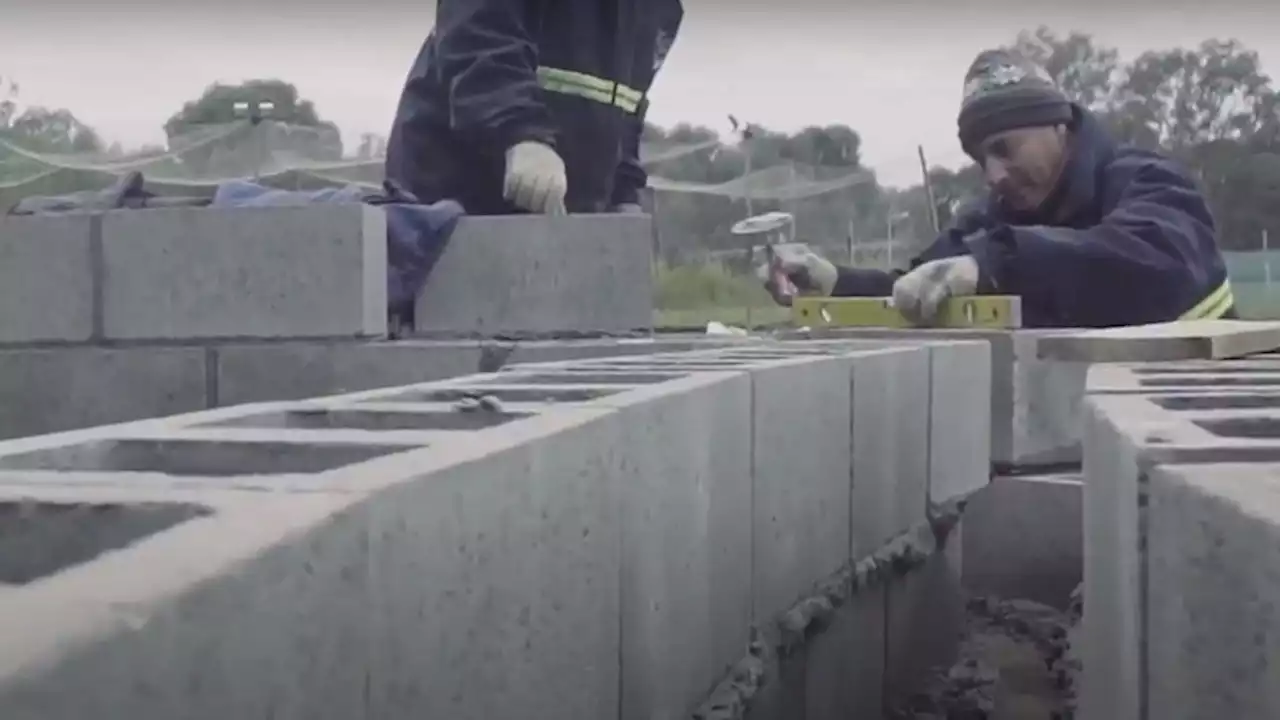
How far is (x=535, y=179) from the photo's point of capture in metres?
6.48

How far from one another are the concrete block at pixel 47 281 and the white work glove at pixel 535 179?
5.18 ft

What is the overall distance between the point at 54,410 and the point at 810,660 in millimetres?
3216

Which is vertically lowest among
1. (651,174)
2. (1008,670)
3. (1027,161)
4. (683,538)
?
(1008,670)

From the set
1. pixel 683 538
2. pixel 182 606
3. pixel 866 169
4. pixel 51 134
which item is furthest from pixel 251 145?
pixel 182 606

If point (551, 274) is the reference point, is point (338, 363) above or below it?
below

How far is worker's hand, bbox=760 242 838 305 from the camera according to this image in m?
8.18

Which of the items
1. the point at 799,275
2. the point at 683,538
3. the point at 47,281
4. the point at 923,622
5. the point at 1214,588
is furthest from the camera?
the point at 799,275

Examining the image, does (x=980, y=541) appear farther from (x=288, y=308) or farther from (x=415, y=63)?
(x=415, y=63)

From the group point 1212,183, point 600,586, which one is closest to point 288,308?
point 600,586

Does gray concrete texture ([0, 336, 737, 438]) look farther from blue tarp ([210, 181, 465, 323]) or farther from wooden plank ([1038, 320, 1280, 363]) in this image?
wooden plank ([1038, 320, 1280, 363])

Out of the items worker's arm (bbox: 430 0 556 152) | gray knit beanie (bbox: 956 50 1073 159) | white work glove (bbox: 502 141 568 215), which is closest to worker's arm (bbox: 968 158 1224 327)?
gray knit beanie (bbox: 956 50 1073 159)

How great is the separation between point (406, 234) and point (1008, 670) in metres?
2.52

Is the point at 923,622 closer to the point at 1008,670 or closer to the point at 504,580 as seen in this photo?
the point at 1008,670

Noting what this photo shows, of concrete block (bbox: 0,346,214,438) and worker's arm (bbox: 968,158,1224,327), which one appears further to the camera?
worker's arm (bbox: 968,158,1224,327)
